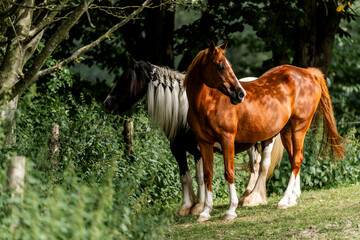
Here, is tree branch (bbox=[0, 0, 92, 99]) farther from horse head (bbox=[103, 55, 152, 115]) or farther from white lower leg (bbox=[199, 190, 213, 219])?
white lower leg (bbox=[199, 190, 213, 219])

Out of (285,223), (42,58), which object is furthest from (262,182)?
(42,58)

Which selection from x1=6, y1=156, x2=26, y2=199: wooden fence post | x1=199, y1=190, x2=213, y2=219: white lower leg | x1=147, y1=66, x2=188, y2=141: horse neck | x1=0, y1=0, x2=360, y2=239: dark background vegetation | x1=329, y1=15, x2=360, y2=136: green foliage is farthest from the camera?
x1=329, y1=15, x2=360, y2=136: green foliage

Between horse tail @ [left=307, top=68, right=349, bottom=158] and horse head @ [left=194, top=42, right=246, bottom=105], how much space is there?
7.06 feet

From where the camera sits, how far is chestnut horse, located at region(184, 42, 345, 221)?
21.1ft

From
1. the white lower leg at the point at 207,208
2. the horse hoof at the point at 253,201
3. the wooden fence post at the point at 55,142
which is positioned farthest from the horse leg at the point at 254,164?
the wooden fence post at the point at 55,142

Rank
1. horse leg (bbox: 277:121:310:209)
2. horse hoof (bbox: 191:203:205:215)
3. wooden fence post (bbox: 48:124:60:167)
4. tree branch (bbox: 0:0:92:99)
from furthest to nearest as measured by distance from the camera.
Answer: horse leg (bbox: 277:121:310:209) < horse hoof (bbox: 191:203:205:215) < wooden fence post (bbox: 48:124:60:167) < tree branch (bbox: 0:0:92:99)

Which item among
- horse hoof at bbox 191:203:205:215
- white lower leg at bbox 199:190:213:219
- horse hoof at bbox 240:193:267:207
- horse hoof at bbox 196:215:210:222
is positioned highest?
white lower leg at bbox 199:190:213:219

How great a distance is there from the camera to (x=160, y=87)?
7.01 metres

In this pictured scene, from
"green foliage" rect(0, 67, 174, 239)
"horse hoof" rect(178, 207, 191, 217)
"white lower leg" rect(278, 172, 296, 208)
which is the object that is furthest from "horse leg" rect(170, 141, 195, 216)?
"white lower leg" rect(278, 172, 296, 208)

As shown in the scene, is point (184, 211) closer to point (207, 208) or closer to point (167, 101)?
point (207, 208)

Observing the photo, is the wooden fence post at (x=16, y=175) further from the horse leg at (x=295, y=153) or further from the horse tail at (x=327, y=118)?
the horse tail at (x=327, y=118)

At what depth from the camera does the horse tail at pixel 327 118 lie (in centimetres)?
Answer: 805

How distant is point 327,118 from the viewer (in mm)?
8227

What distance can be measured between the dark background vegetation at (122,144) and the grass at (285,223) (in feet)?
1.71
